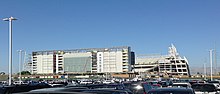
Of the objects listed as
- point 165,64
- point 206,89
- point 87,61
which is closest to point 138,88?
point 206,89

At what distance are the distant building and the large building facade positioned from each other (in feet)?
21.2

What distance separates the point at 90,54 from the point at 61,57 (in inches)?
654

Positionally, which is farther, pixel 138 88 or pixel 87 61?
pixel 87 61

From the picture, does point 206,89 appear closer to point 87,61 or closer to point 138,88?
point 138,88

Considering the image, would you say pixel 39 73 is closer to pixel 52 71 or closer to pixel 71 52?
pixel 52 71

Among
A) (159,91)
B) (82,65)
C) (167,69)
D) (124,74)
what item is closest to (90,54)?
(82,65)

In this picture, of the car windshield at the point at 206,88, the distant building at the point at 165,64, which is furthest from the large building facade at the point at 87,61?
the car windshield at the point at 206,88

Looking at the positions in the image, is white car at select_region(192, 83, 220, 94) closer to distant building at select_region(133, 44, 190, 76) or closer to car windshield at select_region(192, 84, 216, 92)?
car windshield at select_region(192, 84, 216, 92)

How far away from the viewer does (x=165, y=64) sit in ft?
554

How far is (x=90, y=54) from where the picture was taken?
603 feet

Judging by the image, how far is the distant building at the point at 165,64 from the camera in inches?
6452

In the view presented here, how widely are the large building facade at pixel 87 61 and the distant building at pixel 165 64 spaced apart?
6.45 m

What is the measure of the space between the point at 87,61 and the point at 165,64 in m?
39.8

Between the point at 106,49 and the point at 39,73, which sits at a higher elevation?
the point at 106,49
